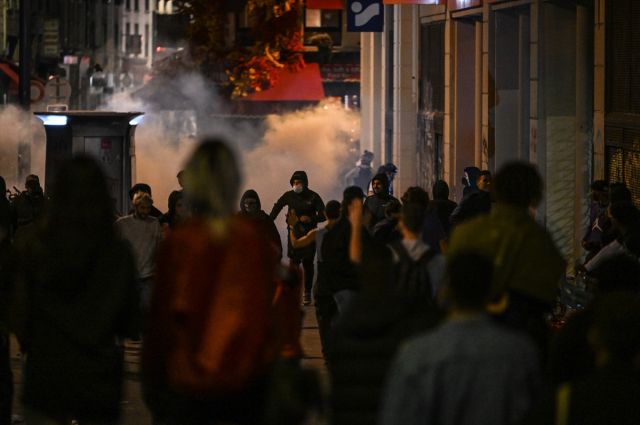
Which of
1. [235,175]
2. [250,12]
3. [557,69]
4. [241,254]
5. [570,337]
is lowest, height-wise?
[570,337]

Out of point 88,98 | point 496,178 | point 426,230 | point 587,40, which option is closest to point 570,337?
point 496,178

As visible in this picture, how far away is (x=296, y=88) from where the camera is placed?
44.8 metres

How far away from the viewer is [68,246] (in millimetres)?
4234

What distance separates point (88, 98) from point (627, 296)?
64054 mm

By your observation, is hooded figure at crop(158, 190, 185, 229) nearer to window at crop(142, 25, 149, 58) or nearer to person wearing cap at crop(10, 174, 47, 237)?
person wearing cap at crop(10, 174, 47, 237)

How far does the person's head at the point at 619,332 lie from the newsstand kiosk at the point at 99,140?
43.3ft

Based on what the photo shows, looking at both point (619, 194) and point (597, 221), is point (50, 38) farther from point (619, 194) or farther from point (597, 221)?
point (619, 194)

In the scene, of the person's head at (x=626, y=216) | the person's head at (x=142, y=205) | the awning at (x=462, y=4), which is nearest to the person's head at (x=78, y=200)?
the person's head at (x=626, y=216)

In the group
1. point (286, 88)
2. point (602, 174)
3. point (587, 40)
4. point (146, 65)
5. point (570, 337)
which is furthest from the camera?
point (146, 65)

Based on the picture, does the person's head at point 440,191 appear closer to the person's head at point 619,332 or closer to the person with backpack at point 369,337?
the person with backpack at point 369,337

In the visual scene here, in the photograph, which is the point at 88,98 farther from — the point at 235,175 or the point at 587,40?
the point at 235,175

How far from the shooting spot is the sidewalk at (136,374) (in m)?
7.66

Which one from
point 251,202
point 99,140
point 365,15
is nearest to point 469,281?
point 251,202

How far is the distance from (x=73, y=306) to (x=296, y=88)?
40.9 meters
